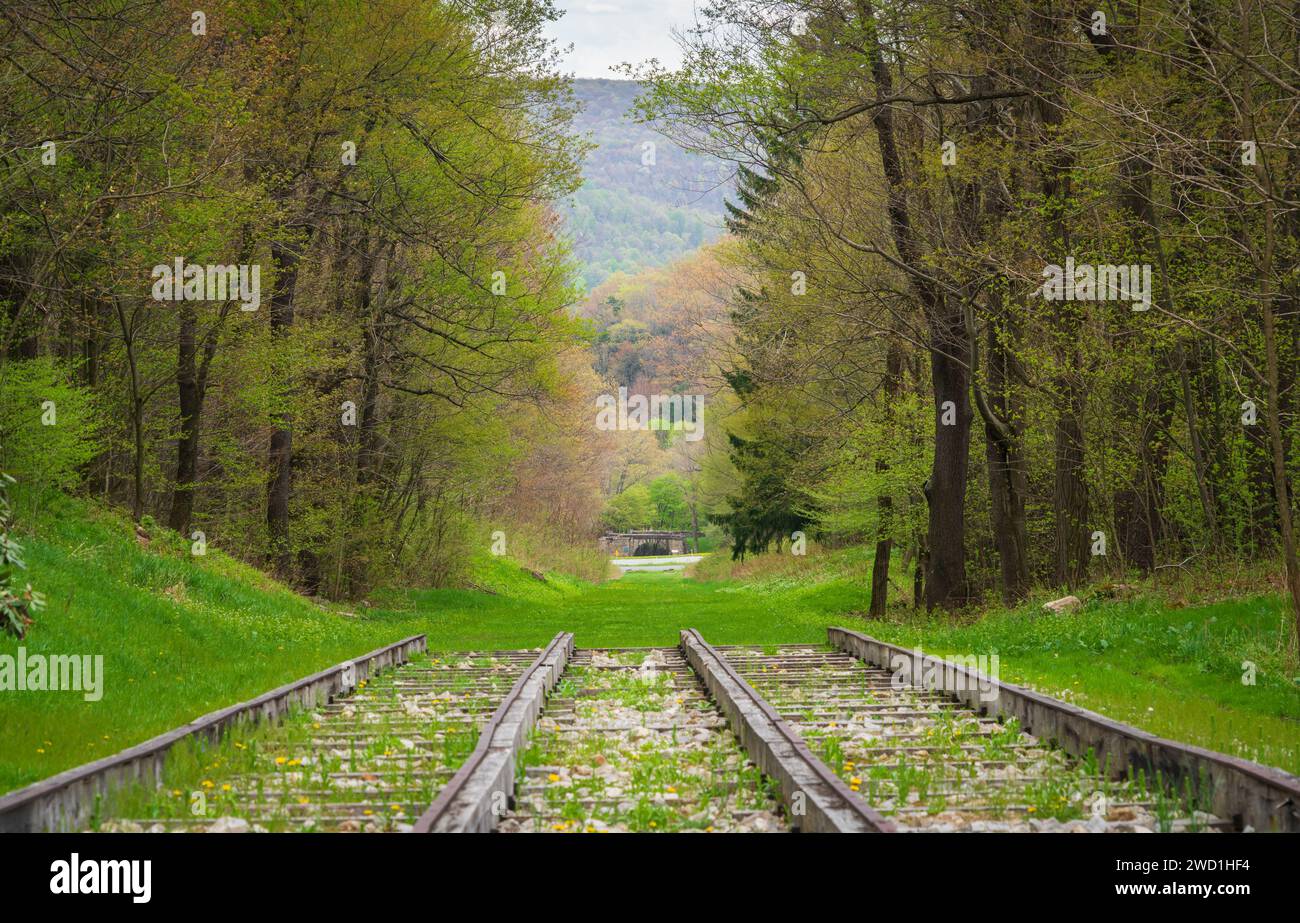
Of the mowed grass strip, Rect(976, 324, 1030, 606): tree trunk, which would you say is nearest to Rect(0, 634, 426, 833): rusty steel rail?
the mowed grass strip

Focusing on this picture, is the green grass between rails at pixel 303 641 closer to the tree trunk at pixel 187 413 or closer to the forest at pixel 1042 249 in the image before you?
the tree trunk at pixel 187 413

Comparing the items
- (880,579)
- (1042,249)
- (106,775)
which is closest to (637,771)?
(106,775)

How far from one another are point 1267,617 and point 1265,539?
3.29 m

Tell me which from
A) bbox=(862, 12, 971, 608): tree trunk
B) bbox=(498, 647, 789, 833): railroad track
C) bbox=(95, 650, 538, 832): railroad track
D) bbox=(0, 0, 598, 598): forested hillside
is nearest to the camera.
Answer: bbox=(95, 650, 538, 832): railroad track

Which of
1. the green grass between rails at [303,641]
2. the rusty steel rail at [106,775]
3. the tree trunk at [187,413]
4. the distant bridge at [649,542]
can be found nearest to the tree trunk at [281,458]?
the tree trunk at [187,413]

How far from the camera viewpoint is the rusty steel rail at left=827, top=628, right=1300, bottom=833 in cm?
546

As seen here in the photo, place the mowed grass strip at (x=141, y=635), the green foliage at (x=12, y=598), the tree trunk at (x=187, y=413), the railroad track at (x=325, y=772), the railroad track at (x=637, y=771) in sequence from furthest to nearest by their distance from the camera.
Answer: the tree trunk at (x=187, y=413)
the mowed grass strip at (x=141, y=635)
the green foliage at (x=12, y=598)
the railroad track at (x=637, y=771)
the railroad track at (x=325, y=772)

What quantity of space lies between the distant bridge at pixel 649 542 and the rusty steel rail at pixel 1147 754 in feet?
262

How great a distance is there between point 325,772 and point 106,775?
3.85 ft

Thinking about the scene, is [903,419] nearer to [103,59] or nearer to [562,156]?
[562,156]

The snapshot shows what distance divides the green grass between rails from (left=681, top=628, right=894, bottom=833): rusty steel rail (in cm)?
271

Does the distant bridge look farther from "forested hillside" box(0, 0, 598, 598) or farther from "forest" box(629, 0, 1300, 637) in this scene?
"forest" box(629, 0, 1300, 637)

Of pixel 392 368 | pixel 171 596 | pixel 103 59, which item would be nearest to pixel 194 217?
pixel 103 59

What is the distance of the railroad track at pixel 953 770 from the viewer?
19.2 ft
